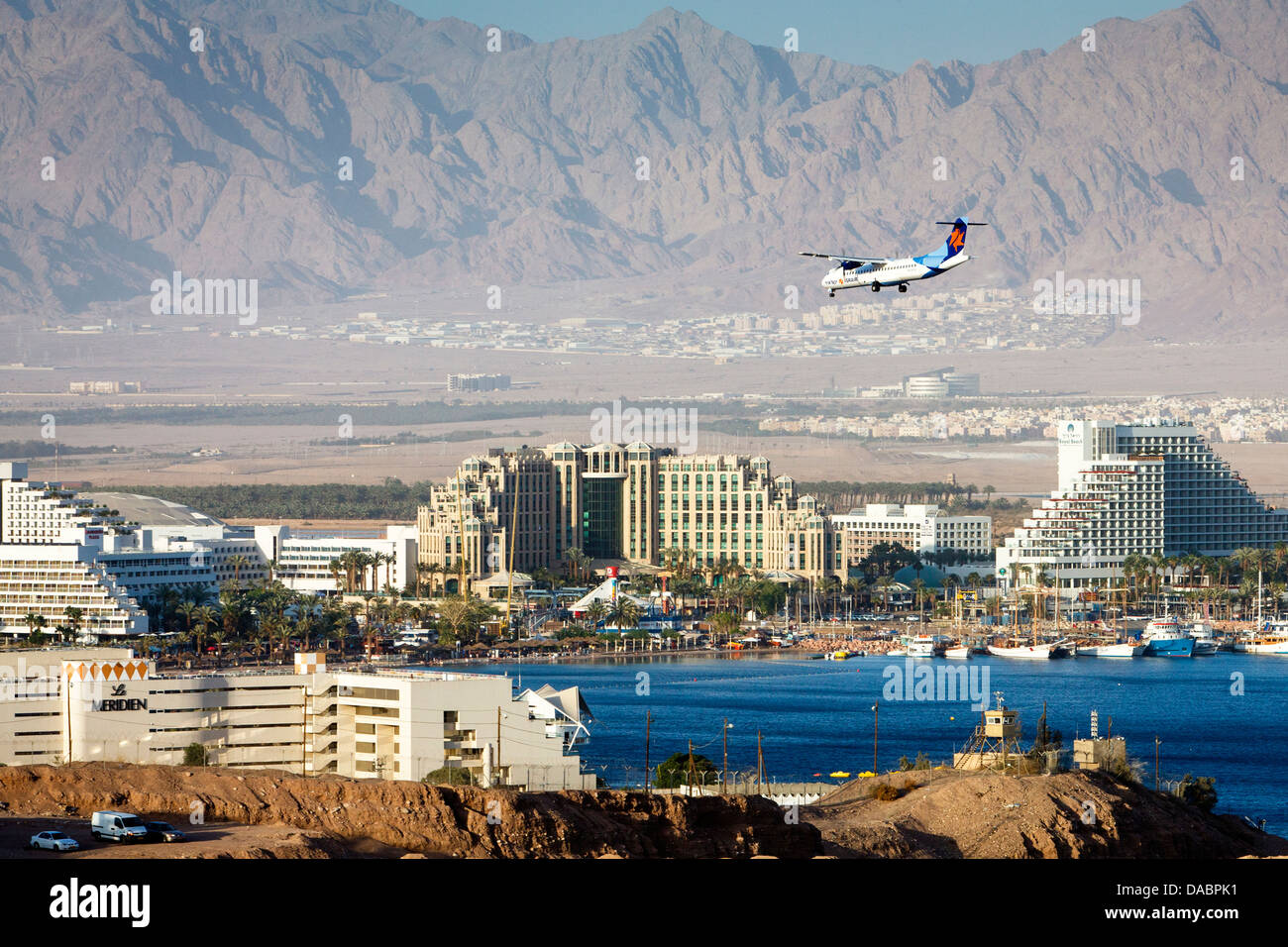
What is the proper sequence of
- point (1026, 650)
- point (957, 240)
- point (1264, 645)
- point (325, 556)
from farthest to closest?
point (325, 556), point (1264, 645), point (1026, 650), point (957, 240)

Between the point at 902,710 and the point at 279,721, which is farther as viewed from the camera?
the point at 902,710

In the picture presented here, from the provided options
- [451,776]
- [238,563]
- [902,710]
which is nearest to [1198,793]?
[451,776]

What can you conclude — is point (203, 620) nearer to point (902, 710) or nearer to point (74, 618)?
point (74, 618)

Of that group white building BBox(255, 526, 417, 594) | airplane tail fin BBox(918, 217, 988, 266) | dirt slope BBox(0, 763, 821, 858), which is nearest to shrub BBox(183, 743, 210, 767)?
Answer: dirt slope BBox(0, 763, 821, 858)

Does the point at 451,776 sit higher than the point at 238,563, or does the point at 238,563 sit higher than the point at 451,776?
the point at 238,563

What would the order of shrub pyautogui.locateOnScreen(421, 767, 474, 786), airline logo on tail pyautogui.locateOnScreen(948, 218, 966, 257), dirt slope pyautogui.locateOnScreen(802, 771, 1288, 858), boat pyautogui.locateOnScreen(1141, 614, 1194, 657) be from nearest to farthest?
dirt slope pyautogui.locateOnScreen(802, 771, 1288, 858)
shrub pyautogui.locateOnScreen(421, 767, 474, 786)
airline logo on tail pyautogui.locateOnScreen(948, 218, 966, 257)
boat pyautogui.locateOnScreen(1141, 614, 1194, 657)
